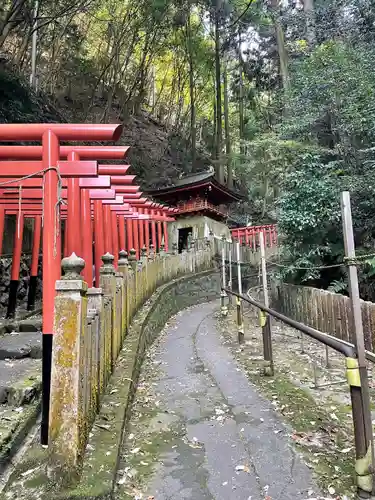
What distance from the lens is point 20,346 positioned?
5.48m

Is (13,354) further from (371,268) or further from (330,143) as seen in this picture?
(330,143)

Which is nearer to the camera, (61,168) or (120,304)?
(61,168)

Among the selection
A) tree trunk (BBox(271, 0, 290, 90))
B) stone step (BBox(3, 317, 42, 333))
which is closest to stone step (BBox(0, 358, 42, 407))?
stone step (BBox(3, 317, 42, 333))

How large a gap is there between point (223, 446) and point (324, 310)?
6038 millimetres

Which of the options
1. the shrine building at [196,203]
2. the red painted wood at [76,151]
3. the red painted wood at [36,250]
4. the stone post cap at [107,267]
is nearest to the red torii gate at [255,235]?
the shrine building at [196,203]

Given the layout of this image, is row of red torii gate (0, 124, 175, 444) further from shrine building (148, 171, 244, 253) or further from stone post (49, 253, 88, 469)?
shrine building (148, 171, 244, 253)

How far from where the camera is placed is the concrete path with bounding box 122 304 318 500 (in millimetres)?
2635

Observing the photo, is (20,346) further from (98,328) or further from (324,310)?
(324,310)

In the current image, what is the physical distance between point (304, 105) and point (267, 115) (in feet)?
54.0

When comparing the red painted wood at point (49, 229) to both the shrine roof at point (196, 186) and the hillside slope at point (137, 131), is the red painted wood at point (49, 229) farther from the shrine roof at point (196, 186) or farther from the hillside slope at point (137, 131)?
the shrine roof at point (196, 186)

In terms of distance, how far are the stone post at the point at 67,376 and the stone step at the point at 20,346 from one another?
9.70ft

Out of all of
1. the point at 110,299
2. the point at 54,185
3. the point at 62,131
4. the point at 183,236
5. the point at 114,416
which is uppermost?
the point at 183,236

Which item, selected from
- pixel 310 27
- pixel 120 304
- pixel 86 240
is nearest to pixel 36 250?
pixel 86 240

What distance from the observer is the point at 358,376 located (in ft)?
8.02
